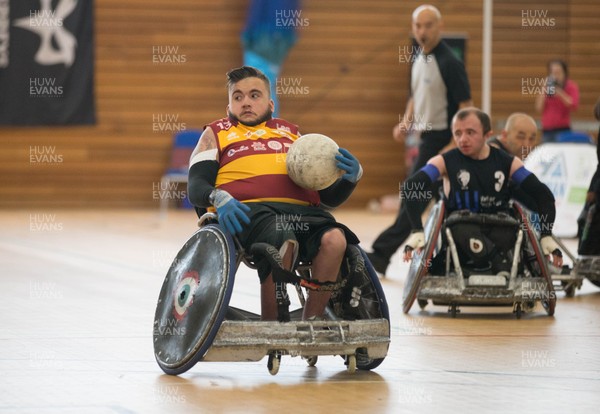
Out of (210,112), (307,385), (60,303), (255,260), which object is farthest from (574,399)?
(210,112)

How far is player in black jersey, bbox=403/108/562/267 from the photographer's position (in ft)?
23.2

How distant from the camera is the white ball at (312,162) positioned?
509cm

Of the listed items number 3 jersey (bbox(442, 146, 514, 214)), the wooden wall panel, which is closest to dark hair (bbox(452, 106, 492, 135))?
number 3 jersey (bbox(442, 146, 514, 214))

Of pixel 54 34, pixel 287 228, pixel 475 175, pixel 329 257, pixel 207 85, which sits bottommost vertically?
pixel 329 257

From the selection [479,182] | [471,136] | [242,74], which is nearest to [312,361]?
[242,74]

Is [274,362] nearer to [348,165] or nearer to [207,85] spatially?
[348,165]

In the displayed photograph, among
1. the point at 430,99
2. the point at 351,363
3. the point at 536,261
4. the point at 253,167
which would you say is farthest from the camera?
the point at 430,99

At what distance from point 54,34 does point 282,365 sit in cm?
1268

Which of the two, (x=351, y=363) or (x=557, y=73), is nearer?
(x=351, y=363)

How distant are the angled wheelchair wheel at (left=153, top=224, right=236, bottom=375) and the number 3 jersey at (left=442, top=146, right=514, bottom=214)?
8.21ft

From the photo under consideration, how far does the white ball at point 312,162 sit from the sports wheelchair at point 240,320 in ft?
1.11

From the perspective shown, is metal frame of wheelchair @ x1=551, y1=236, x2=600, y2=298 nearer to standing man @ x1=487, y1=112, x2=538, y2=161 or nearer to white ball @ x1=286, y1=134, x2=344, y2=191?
standing man @ x1=487, y1=112, x2=538, y2=161

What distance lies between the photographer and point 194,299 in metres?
4.87

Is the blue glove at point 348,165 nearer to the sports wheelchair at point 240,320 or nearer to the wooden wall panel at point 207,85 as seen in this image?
the sports wheelchair at point 240,320
